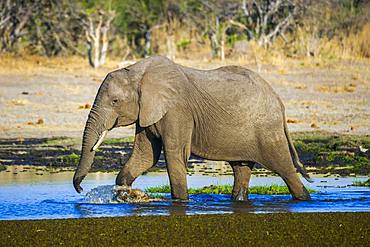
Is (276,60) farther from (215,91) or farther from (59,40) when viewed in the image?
(215,91)

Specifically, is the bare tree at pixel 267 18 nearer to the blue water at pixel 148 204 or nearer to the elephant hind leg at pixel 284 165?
the blue water at pixel 148 204

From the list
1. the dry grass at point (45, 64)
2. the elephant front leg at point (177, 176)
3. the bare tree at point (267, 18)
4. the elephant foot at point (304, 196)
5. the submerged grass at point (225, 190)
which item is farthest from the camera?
the bare tree at point (267, 18)

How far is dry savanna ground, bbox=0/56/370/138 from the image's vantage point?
1956 centimetres

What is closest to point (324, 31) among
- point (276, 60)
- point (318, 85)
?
point (276, 60)

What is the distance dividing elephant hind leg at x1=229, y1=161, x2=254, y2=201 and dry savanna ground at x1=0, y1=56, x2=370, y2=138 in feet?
22.7

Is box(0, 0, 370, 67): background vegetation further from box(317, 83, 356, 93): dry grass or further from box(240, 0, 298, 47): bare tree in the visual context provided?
box(317, 83, 356, 93): dry grass

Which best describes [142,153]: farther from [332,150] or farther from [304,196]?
[332,150]

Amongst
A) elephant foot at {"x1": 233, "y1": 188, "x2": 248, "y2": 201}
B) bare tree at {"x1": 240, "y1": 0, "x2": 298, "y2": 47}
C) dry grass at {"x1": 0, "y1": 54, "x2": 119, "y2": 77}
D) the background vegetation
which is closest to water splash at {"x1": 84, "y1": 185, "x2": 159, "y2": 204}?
elephant foot at {"x1": 233, "y1": 188, "x2": 248, "y2": 201}

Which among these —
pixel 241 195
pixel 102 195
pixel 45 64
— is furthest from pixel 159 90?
pixel 45 64

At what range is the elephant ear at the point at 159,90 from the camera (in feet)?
37.5

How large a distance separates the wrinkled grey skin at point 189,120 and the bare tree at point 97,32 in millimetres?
16659

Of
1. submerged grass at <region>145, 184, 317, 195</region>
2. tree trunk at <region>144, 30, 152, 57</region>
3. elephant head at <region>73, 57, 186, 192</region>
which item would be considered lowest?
tree trunk at <region>144, 30, 152, 57</region>

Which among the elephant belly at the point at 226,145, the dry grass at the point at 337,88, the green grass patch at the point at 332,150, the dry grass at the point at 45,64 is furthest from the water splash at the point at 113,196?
the dry grass at the point at 45,64

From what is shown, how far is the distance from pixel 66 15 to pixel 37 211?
67.3 ft
